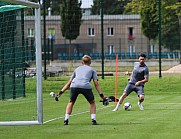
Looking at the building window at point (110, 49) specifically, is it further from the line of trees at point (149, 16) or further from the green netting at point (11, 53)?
the green netting at point (11, 53)

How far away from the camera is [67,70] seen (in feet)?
127

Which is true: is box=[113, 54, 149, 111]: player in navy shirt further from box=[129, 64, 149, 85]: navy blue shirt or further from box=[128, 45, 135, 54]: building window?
box=[128, 45, 135, 54]: building window

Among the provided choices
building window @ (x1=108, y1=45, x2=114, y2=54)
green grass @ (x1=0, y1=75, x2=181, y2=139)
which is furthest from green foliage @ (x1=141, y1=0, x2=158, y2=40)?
green grass @ (x1=0, y1=75, x2=181, y2=139)

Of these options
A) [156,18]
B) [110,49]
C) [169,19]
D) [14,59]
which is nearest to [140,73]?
[14,59]

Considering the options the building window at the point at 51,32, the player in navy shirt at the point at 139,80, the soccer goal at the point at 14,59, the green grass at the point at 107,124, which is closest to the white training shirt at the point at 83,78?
the green grass at the point at 107,124

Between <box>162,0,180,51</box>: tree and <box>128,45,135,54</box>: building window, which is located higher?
<box>162,0,180,51</box>: tree

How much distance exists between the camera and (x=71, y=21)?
37125 mm

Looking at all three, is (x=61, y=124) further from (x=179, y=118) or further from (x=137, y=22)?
(x=137, y=22)

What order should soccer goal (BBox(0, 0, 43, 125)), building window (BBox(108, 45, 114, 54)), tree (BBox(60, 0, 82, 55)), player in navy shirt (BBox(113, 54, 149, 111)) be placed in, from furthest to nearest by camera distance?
1. building window (BBox(108, 45, 114, 54))
2. tree (BBox(60, 0, 82, 55))
3. soccer goal (BBox(0, 0, 43, 125))
4. player in navy shirt (BBox(113, 54, 149, 111))

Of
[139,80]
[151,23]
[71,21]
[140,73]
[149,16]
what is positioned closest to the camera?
[140,73]

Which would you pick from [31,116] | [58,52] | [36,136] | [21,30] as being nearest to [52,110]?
[31,116]

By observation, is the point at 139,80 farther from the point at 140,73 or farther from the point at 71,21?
the point at 71,21

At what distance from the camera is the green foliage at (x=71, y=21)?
122 ft

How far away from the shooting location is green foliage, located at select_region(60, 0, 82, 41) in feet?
122
